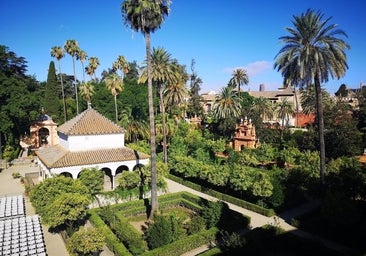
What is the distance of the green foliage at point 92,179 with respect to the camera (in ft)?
93.7

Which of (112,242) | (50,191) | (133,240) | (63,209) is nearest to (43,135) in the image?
(50,191)

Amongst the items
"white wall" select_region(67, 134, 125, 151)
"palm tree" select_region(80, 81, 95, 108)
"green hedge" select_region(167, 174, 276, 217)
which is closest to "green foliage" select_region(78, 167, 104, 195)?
"white wall" select_region(67, 134, 125, 151)

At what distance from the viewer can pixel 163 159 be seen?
4500cm

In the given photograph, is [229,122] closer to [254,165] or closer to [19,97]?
[254,165]

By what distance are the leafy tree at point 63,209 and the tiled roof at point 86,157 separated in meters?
9.04

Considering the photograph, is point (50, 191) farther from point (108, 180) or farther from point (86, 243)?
point (108, 180)

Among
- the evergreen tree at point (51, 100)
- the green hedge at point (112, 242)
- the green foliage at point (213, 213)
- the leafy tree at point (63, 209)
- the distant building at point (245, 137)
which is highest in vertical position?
the evergreen tree at point (51, 100)

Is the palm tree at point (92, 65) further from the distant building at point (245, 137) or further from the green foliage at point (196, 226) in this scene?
the green foliage at point (196, 226)

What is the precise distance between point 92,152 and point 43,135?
38.2 metres

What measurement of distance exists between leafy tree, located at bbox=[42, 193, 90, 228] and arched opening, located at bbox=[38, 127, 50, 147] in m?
47.6

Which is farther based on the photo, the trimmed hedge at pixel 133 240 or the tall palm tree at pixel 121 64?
the tall palm tree at pixel 121 64

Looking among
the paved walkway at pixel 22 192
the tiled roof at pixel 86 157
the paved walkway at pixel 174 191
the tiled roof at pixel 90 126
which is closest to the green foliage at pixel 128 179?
the tiled roof at pixel 86 157

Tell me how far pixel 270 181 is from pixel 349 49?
13288 millimetres

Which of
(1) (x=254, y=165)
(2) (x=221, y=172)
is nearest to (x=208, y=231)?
(2) (x=221, y=172)
